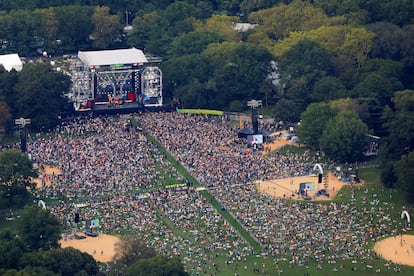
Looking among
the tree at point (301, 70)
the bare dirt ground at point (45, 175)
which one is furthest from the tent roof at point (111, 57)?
the bare dirt ground at point (45, 175)

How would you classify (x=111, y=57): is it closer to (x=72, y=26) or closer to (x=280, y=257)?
(x=72, y=26)

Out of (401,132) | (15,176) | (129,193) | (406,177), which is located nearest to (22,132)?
(15,176)

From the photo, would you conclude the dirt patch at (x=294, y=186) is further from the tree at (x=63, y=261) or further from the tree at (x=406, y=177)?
the tree at (x=63, y=261)

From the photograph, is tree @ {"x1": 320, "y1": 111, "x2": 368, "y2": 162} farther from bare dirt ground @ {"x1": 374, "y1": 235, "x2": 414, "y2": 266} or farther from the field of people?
bare dirt ground @ {"x1": 374, "y1": 235, "x2": 414, "y2": 266}

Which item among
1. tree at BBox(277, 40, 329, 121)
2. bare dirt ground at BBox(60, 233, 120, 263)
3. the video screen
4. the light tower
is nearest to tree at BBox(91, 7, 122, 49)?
tree at BBox(277, 40, 329, 121)

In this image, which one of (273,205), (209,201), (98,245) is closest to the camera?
(98,245)

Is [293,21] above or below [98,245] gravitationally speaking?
above
